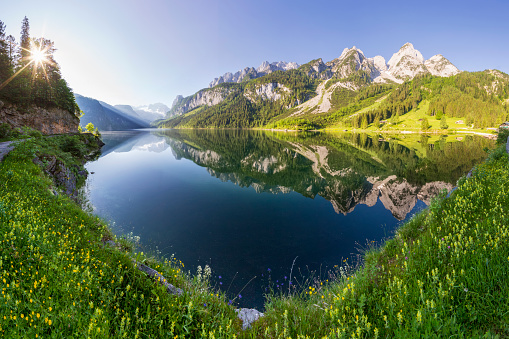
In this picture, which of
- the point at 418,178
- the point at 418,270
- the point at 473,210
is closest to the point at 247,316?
the point at 418,270

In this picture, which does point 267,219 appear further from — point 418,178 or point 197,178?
point 418,178

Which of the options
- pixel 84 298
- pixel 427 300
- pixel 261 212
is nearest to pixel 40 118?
pixel 261 212

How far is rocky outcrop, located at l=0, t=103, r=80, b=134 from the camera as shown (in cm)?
3923

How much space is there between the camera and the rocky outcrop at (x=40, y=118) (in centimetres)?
3923

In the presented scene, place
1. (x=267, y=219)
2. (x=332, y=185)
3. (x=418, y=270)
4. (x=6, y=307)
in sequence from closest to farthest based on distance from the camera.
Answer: (x=6, y=307)
(x=418, y=270)
(x=267, y=219)
(x=332, y=185)

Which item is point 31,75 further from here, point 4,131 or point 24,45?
point 4,131

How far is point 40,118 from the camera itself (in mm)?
47094

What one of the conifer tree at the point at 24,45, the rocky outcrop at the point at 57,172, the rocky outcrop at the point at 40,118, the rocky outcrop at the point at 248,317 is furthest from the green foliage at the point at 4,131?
the conifer tree at the point at 24,45

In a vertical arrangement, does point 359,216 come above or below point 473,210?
below

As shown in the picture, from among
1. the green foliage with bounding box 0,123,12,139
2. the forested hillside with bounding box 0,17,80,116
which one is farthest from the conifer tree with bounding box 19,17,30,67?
the green foliage with bounding box 0,123,12,139

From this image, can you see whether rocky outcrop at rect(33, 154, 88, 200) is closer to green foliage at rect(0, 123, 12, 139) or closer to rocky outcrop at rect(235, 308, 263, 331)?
green foliage at rect(0, 123, 12, 139)

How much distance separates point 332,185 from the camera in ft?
79.6

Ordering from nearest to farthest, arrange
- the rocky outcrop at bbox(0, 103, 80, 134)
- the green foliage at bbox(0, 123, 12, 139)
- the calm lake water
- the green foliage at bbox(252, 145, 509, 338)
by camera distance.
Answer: the green foliage at bbox(252, 145, 509, 338) → the calm lake water → the green foliage at bbox(0, 123, 12, 139) → the rocky outcrop at bbox(0, 103, 80, 134)

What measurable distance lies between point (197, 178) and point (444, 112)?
226029mm
